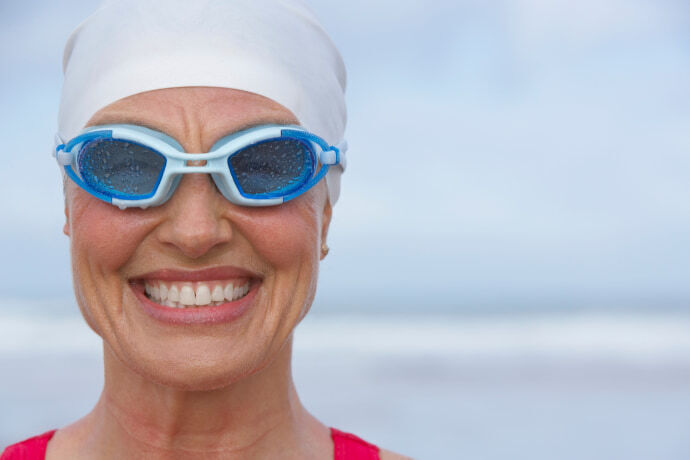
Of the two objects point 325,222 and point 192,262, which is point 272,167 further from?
point 325,222

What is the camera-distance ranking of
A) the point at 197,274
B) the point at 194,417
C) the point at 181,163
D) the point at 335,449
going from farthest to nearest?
the point at 335,449, the point at 194,417, the point at 197,274, the point at 181,163

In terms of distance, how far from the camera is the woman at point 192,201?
272 centimetres

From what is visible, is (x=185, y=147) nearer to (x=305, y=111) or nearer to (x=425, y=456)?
(x=305, y=111)

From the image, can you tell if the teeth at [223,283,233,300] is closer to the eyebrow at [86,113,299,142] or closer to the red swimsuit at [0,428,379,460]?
the eyebrow at [86,113,299,142]

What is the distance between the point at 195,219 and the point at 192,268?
19cm

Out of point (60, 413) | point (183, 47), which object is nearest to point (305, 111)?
point (183, 47)

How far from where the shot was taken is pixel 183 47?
282cm

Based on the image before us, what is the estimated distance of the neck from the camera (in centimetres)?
304

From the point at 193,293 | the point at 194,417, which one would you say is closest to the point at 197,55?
the point at 193,293

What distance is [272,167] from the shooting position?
9.36 ft

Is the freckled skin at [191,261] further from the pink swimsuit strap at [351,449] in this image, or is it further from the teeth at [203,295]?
the pink swimsuit strap at [351,449]

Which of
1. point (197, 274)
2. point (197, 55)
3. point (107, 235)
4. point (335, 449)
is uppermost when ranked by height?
point (197, 55)

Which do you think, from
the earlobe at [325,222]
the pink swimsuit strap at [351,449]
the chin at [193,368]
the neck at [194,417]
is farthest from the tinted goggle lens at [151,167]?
the pink swimsuit strap at [351,449]

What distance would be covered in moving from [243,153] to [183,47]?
0.43 m
